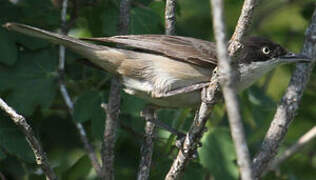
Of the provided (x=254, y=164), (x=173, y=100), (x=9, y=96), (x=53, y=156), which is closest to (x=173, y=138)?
(x=173, y=100)

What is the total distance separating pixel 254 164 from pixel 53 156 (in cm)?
267

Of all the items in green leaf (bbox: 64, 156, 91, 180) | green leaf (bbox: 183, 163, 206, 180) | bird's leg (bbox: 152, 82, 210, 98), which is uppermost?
bird's leg (bbox: 152, 82, 210, 98)

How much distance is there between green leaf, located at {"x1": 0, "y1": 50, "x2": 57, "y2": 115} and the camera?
5191 millimetres

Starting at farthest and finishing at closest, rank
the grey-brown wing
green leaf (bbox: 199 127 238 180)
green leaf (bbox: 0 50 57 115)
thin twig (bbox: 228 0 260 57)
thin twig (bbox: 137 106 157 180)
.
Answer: green leaf (bbox: 0 50 57 115), green leaf (bbox: 199 127 238 180), the grey-brown wing, thin twig (bbox: 137 106 157 180), thin twig (bbox: 228 0 260 57)

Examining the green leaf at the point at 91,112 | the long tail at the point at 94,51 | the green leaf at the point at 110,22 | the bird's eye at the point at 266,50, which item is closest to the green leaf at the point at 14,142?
the green leaf at the point at 91,112

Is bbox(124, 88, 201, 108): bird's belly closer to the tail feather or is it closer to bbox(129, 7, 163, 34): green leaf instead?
the tail feather

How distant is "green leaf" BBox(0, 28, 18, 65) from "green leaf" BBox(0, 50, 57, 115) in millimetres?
138

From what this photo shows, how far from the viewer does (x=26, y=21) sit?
18.0ft

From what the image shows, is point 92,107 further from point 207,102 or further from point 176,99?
point 207,102

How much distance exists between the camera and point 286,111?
4.81m

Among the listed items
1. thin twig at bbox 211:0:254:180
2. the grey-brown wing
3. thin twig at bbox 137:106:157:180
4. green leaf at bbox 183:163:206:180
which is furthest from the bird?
thin twig at bbox 211:0:254:180

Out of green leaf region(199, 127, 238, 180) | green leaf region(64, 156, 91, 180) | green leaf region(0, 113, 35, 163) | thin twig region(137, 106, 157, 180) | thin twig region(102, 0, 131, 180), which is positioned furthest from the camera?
green leaf region(64, 156, 91, 180)

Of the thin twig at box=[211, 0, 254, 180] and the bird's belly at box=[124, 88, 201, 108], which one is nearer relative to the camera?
the thin twig at box=[211, 0, 254, 180]

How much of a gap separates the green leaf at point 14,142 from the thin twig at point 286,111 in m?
1.77
